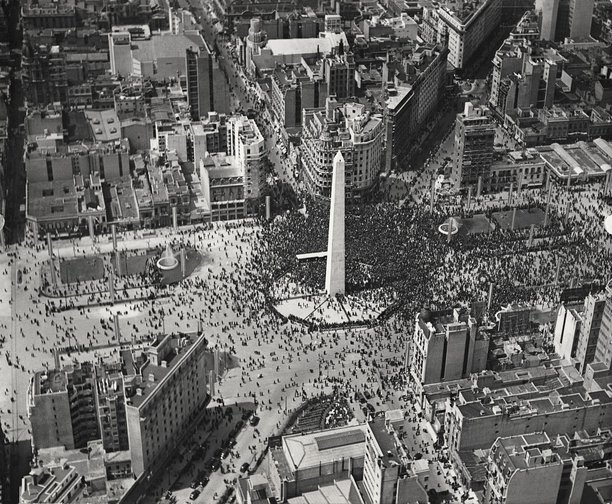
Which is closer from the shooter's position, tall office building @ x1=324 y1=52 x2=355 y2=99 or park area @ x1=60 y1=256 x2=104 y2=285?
park area @ x1=60 y1=256 x2=104 y2=285

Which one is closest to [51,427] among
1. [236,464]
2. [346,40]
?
[236,464]

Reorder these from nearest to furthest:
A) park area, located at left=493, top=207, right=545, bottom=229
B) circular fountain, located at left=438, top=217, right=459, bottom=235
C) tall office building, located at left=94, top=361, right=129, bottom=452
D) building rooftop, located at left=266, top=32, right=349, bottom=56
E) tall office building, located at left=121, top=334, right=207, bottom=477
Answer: tall office building, located at left=121, top=334, right=207, bottom=477 < tall office building, located at left=94, top=361, right=129, bottom=452 < circular fountain, located at left=438, top=217, right=459, bottom=235 < park area, located at left=493, top=207, right=545, bottom=229 < building rooftop, located at left=266, top=32, right=349, bottom=56

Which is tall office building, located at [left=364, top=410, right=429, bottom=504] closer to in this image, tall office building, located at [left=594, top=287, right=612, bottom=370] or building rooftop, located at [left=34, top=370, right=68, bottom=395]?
tall office building, located at [left=594, top=287, right=612, bottom=370]

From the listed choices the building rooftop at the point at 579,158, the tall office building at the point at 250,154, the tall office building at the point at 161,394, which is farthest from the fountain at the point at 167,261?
the building rooftop at the point at 579,158

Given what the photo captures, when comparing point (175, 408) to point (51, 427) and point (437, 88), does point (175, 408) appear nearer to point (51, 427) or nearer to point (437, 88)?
point (51, 427)

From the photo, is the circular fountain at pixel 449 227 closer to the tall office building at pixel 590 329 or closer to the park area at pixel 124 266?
the tall office building at pixel 590 329

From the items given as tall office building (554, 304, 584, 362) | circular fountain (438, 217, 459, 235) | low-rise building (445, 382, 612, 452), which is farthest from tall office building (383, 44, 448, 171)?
low-rise building (445, 382, 612, 452)
